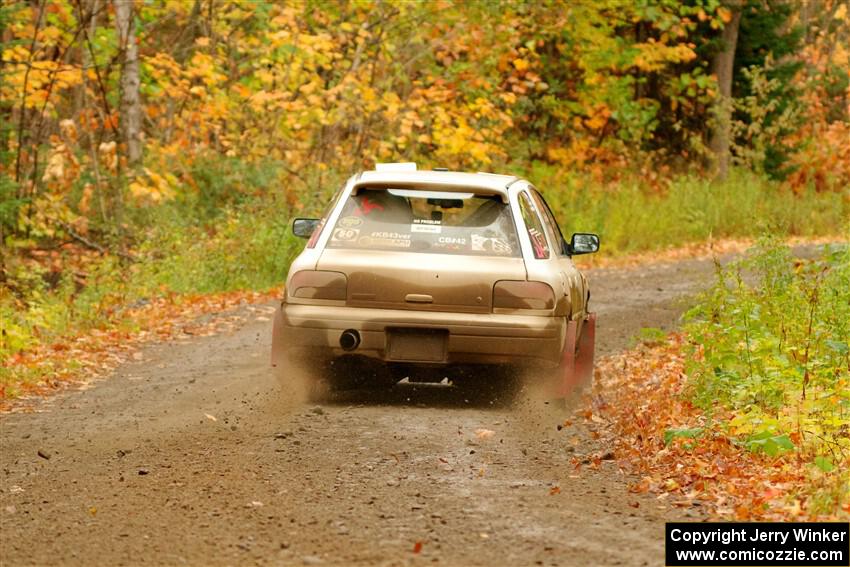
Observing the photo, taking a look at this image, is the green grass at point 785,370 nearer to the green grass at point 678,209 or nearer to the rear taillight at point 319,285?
the rear taillight at point 319,285

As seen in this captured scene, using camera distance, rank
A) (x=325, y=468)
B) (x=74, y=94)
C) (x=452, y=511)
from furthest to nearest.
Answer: (x=74, y=94), (x=325, y=468), (x=452, y=511)

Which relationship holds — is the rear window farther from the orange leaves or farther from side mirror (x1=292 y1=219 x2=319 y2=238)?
the orange leaves

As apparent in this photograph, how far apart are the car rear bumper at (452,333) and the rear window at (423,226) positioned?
0.54m

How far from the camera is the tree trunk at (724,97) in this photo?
3056 centimetres

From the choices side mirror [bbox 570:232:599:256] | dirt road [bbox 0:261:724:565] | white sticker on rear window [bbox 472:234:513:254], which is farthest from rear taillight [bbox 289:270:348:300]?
side mirror [bbox 570:232:599:256]

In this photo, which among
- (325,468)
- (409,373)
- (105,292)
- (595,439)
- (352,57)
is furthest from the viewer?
(352,57)

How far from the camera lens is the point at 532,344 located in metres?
9.12

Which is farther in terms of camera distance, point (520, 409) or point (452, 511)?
point (520, 409)

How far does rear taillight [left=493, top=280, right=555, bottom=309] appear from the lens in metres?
9.14

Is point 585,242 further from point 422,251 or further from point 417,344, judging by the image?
point 417,344

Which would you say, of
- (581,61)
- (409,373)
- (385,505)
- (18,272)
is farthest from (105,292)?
(581,61)

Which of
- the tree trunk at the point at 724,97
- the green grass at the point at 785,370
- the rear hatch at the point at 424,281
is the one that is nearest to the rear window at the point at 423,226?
the rear hatch at the point at 424,281

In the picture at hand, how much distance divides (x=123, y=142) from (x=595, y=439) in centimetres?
1595

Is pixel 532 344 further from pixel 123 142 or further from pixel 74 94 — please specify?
pixel 74 94
